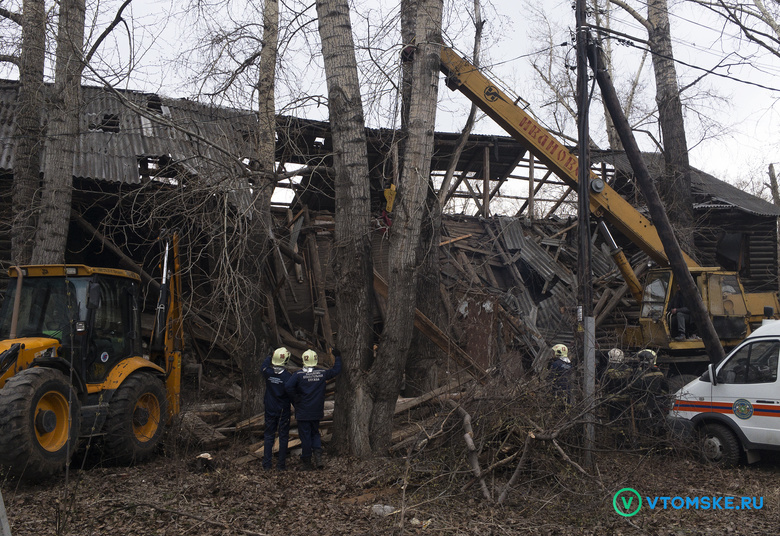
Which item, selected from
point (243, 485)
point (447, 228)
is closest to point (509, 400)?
point (243, 485)

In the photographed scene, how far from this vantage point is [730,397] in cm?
852

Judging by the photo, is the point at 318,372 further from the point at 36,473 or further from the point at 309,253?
the point at 309,253

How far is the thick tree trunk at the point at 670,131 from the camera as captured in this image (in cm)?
1570

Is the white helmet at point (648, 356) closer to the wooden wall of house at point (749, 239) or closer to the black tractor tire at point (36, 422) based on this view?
the black tractor tire at point (36, 422)

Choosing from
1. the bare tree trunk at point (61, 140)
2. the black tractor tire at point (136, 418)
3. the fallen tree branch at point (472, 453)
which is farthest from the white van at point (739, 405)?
the bare tree trunk at point (61, 140)

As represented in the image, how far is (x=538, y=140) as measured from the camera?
430 inches

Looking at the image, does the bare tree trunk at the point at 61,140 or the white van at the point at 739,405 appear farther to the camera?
the bare tree trunk at the point at 61,140

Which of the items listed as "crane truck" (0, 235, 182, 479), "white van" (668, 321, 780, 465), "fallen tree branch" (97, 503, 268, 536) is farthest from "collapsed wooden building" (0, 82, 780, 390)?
"fallen tree branch" (97, 503, 268, 536)

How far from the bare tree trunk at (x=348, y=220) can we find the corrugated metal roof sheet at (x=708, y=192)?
36.0ft

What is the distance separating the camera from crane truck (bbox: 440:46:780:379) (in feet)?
34.7

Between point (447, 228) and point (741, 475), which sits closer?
point (741, 475)

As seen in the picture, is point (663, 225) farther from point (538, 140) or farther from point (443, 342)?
point (443, 342)

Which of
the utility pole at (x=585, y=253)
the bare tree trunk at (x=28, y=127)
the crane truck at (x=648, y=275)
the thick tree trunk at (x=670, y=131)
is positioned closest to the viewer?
the utility pole at (x=585, y=253)

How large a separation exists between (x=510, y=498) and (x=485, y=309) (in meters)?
8.23
